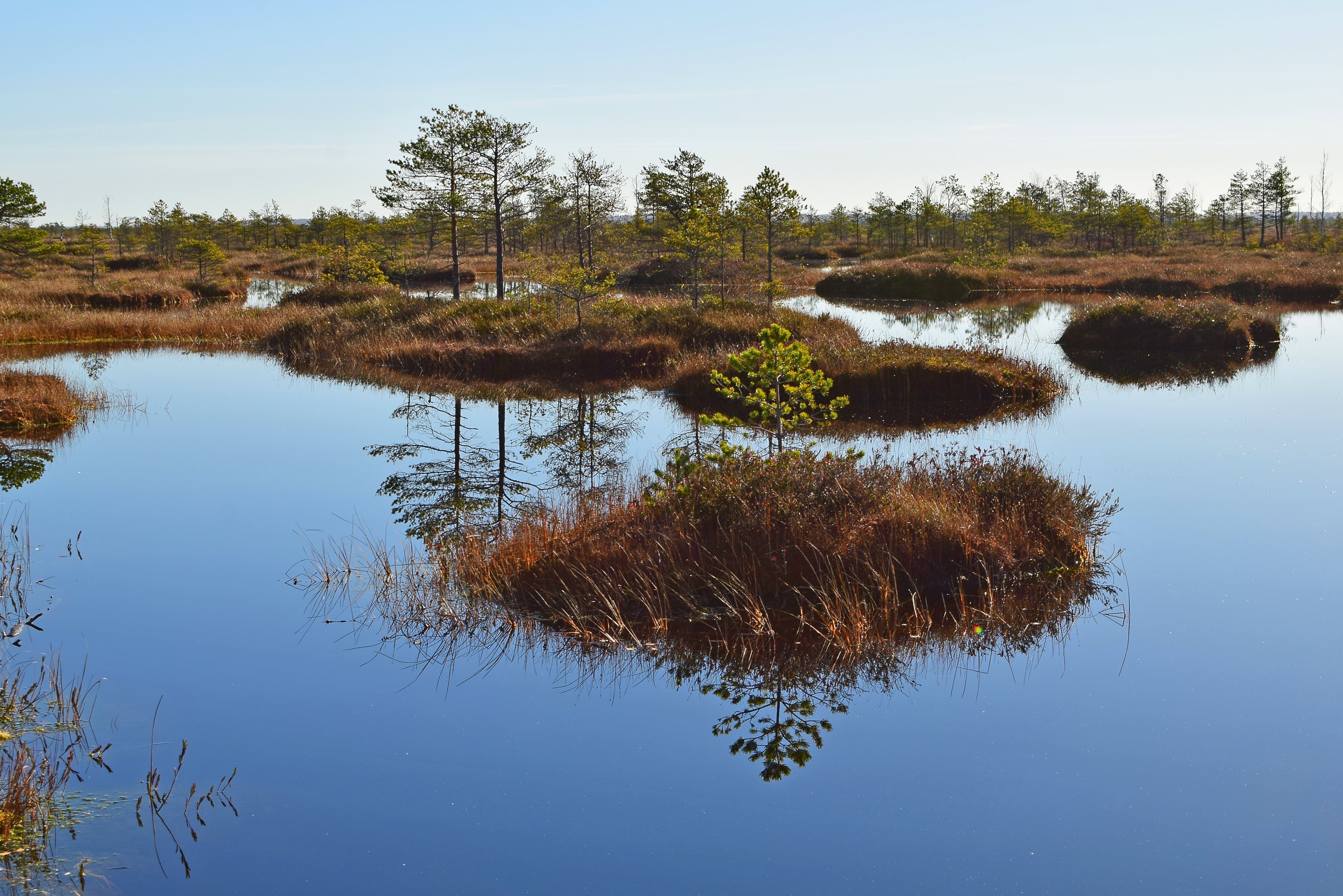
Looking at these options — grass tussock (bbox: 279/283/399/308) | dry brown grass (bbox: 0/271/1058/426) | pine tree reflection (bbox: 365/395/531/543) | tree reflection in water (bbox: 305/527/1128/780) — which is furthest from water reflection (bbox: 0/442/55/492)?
grass tussock (bbox: 279/283/399/308)

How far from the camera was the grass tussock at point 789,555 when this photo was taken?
8625 millimetres

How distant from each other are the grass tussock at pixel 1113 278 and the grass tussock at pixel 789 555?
37033 mm

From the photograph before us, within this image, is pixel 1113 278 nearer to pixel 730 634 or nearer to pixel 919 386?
pixel 919 386

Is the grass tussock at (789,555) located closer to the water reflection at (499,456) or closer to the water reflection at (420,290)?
the water reflection at (499,456)

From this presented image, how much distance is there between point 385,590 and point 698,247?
89.4 feet

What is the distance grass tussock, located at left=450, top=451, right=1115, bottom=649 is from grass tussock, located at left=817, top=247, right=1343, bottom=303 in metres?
37.0

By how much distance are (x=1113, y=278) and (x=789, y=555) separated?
46.7 metres

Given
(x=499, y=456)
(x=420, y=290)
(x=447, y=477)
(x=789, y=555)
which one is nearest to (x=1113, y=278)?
(x=420, y=290)

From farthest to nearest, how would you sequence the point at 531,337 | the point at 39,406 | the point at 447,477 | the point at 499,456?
the point at 531,337 → the point at 39,406 → the point at 499,456 → the point at 447,477

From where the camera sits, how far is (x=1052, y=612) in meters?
8.91

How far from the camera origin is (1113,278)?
49.4 m

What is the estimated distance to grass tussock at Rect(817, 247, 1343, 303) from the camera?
42.7 m

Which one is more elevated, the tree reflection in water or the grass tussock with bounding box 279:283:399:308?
the grass tussock with bounding box 279:283:399:308

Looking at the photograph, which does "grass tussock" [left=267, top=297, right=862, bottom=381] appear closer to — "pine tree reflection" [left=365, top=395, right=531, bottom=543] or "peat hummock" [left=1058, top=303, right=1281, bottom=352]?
"pine tree reflection" [left=365, top=395, right=531, bottom=543]
